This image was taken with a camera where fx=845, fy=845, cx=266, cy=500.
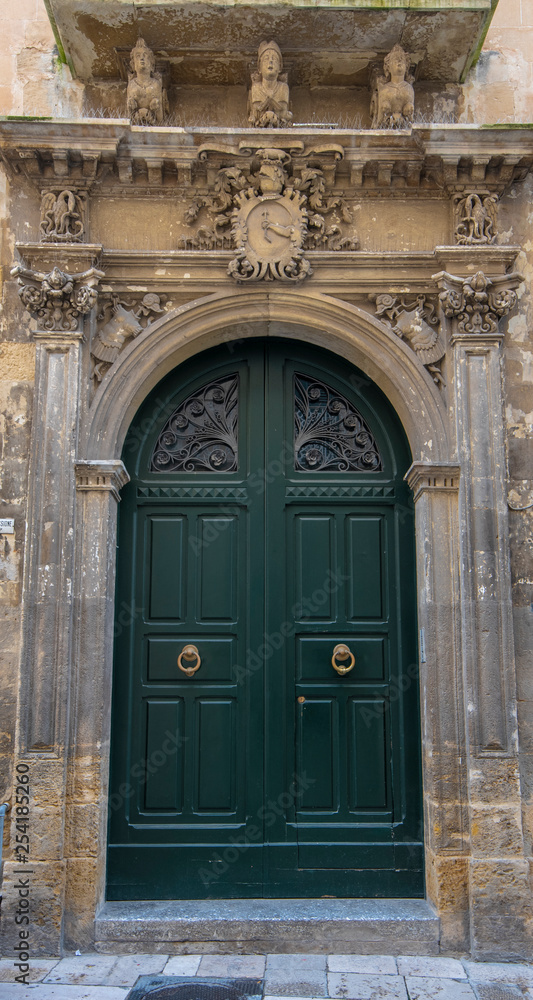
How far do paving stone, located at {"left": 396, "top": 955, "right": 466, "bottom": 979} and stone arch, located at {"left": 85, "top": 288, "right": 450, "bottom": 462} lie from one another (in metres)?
2.61

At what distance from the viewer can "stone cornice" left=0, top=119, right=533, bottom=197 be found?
4.76 meters

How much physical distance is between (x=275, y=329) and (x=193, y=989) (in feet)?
11.6

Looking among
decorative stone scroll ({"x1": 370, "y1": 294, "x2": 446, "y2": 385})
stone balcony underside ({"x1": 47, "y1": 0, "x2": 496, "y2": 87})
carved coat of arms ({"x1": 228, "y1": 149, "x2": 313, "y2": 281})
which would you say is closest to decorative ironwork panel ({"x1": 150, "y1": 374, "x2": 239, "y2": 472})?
carved coat of arms ({"x1": 228, "y1": 149, "x2": 313, "y2": 281})

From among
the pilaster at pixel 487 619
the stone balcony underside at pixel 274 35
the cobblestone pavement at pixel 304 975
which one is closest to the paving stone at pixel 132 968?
the cobblestone pavement at pixel 304 975

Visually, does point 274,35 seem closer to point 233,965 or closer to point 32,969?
point 233,965

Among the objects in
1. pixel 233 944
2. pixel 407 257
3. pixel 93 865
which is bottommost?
pixel 233 944

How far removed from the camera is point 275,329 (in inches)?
201

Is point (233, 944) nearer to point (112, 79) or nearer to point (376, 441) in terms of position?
point (376, 441)

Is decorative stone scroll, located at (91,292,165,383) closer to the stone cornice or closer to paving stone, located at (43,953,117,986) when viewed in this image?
the stone cornice

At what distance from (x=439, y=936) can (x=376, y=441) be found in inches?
108

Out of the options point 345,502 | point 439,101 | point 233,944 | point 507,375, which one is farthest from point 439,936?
point 439,101

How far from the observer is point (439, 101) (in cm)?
523

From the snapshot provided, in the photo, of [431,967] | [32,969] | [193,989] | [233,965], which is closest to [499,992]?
[431,967]

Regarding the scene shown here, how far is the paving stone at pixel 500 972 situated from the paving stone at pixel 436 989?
0.43ft
